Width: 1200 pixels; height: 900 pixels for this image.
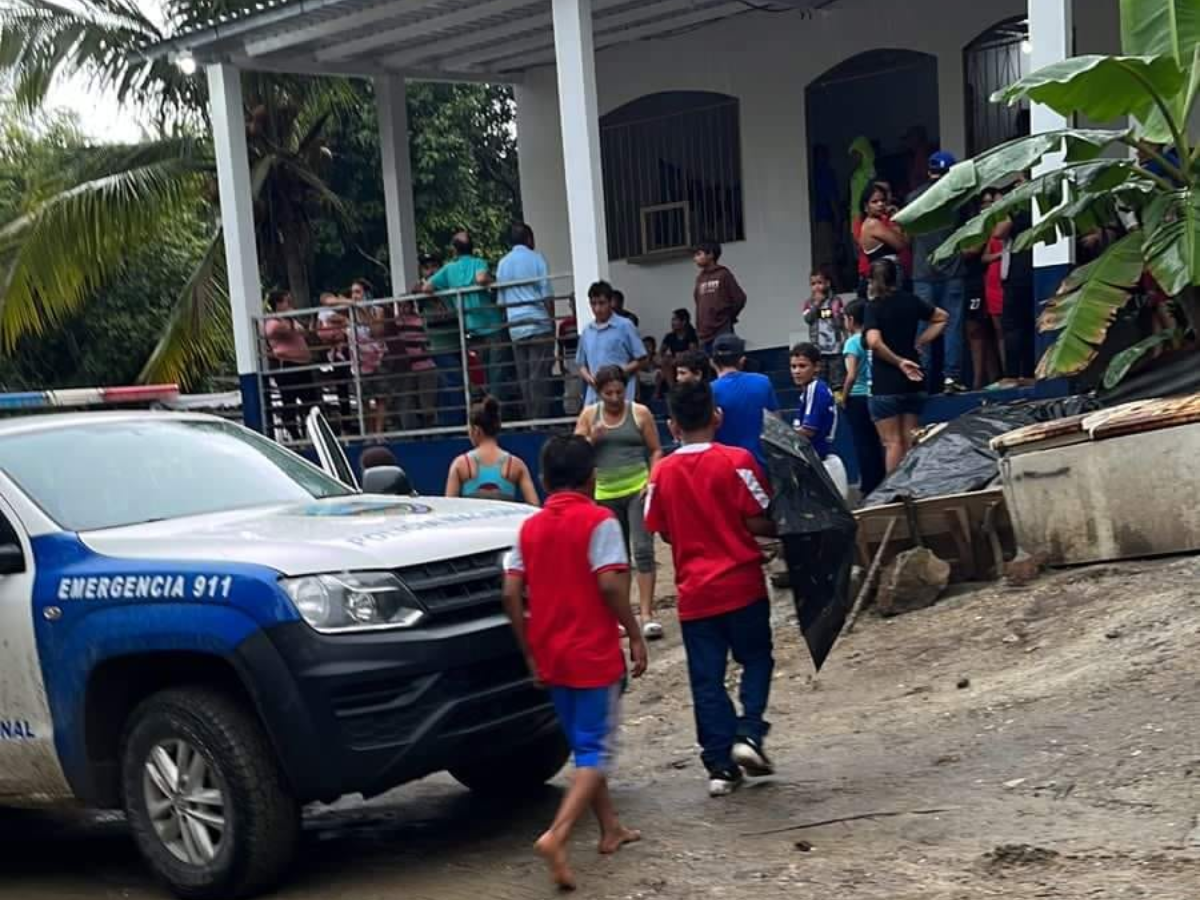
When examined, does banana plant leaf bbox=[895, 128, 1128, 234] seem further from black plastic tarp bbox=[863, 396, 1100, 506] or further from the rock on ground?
the rock on ground

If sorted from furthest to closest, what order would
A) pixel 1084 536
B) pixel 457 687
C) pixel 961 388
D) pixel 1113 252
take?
1. pixel 961 388
2. pixel 1113 252
3. pixel 1084 536
4. pixel 457 687

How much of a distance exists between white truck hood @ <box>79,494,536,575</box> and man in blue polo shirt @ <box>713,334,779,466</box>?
264 centimetres

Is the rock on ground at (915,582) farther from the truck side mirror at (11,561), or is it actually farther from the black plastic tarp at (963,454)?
the truck side mirror at (11,561)

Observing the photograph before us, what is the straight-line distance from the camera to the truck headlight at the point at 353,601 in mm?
5211

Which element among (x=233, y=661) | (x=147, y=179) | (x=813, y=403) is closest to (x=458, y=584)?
(x=233, y=661)

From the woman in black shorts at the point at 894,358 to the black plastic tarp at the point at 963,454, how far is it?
0.44 meters

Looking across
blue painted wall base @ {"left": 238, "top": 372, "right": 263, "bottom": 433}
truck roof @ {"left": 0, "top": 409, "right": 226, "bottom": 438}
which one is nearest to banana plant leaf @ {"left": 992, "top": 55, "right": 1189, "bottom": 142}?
truck roof @ {"left": 0, "top": 409, "right": 226, "bottom": 438}

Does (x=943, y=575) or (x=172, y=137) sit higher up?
(x=172, y=137)

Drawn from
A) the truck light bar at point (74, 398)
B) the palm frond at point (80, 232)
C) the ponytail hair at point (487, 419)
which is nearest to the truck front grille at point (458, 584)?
the ponytail hair at point (487, 419)

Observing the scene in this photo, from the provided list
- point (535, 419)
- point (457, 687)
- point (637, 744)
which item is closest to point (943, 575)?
point (637, 744)

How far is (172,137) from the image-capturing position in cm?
1766

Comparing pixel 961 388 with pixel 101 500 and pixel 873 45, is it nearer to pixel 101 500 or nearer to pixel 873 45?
pixel 873 45

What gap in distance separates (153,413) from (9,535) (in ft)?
3.80

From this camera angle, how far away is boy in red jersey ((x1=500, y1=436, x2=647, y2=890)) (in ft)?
17.1
